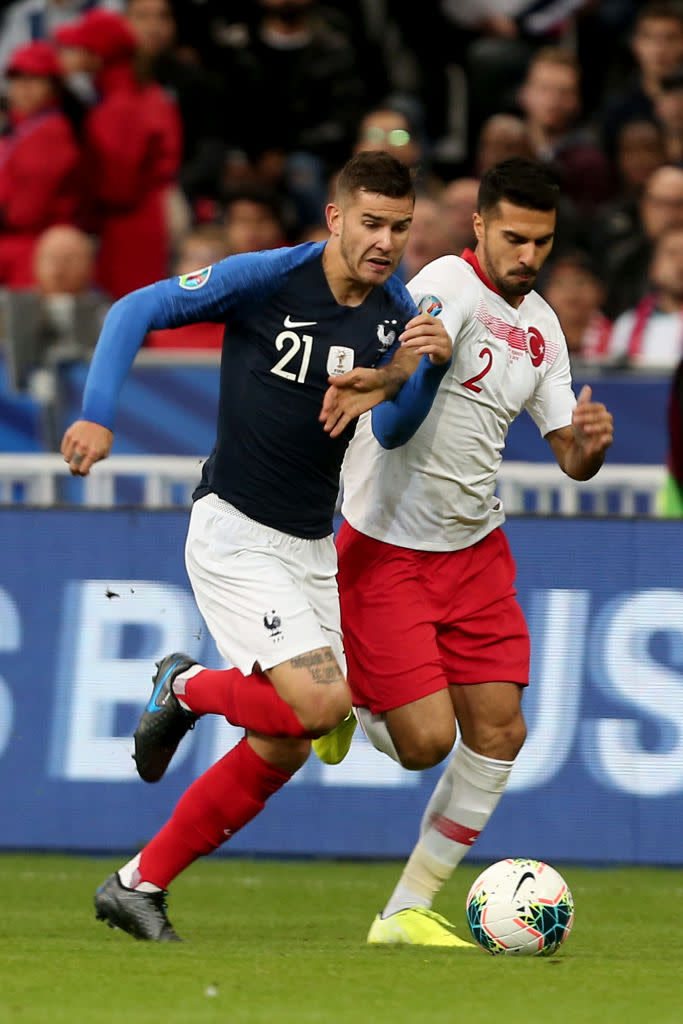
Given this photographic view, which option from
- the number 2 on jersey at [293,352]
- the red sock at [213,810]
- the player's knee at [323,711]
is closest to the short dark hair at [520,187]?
the number 2 on jersey at [293,352]

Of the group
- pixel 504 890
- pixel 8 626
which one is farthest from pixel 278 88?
pixel 504 890

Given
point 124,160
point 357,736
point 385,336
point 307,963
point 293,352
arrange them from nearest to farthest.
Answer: point 307,963 → point 293,352 → point 385,336 → point 357,736 → point 124,160

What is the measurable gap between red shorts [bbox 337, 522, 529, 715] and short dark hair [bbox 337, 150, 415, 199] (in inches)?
46.8

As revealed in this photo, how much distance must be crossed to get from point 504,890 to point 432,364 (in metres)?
1.60

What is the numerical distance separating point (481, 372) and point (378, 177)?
2.55 feet

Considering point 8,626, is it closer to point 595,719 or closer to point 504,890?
point 595,719

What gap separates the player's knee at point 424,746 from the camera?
6.12 metres

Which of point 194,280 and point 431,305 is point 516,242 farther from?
point 194,280

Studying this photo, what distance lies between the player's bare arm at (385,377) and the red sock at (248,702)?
0.80 meters

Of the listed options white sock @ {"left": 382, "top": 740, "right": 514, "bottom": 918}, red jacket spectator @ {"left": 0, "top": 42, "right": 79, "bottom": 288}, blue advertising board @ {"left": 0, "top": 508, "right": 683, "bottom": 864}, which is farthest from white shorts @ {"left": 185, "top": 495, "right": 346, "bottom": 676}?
red jacket spectator @ {"left": 0, "top": 42, "right": 79, "bottom": 288}

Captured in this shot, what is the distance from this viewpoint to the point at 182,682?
20.5ft

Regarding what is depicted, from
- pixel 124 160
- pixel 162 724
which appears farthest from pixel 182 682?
pixel 124 160

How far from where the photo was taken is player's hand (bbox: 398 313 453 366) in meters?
5.76

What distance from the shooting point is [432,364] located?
233 inches
